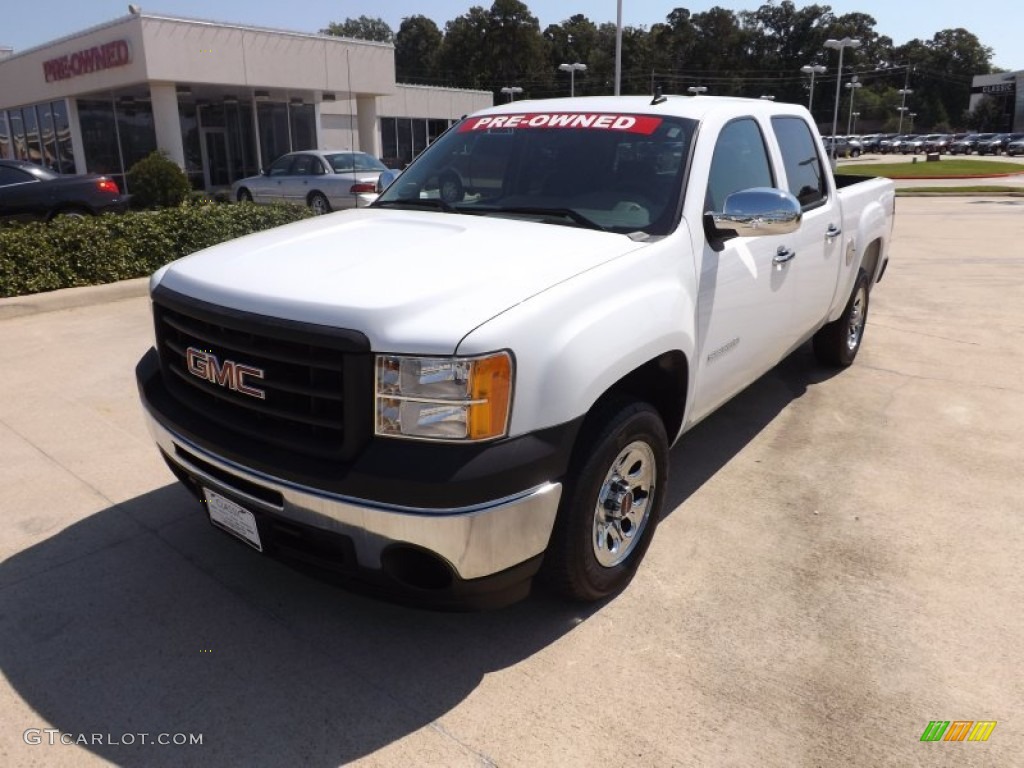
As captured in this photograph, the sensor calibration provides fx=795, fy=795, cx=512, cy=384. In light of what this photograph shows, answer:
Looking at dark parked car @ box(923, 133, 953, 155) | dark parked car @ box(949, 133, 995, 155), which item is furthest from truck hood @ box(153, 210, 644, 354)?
dark parked car @ box(949, 133, 995, 155)

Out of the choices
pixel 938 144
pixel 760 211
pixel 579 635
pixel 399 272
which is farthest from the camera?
pixel 938 144

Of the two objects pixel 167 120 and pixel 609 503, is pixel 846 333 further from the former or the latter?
pixel 167 120

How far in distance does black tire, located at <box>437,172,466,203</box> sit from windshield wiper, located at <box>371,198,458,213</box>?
0.05 meters

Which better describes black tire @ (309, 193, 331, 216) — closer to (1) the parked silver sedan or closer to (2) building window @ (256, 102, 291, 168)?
(1) the parked silver sedan

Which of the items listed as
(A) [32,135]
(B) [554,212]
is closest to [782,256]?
(B) [554,212]

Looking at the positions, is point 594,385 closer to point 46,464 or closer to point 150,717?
point 150,717

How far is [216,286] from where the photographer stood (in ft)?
8.94

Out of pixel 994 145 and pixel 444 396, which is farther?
pixel 994 145

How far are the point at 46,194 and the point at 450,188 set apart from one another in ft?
35.1

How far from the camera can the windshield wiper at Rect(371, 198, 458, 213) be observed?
372 centimetres

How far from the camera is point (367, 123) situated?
95.2ft

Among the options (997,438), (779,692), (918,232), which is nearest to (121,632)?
(779,692)

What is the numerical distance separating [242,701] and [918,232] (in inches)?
581

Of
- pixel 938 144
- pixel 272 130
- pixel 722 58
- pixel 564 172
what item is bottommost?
pixel 938 144
